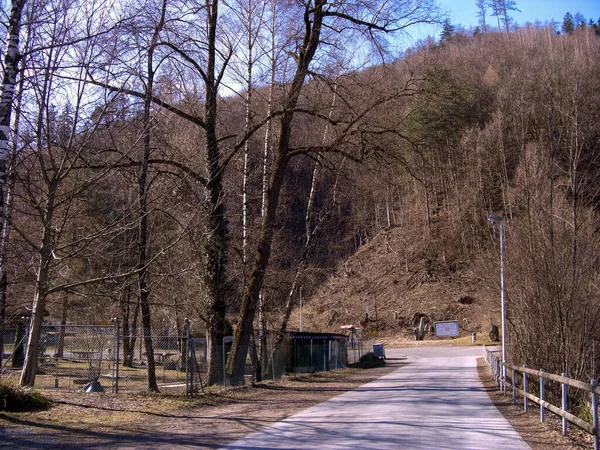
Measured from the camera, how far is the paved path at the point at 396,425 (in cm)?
962

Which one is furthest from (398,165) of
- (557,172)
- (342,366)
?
(342,366)

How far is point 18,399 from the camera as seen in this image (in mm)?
12281

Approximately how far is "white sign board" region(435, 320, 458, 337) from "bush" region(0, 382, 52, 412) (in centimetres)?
5704

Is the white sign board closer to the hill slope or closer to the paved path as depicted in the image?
the hill slope

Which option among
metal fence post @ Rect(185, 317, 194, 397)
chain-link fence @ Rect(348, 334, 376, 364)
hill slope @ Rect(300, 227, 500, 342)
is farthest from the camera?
hill slope @ Rect(300, 227, 500, 342)

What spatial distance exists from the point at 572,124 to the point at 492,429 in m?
9.43

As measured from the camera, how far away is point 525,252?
729 inches

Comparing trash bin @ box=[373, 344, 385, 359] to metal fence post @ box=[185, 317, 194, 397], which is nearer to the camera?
metal fence post @ box=[185, 317, 194, 397]

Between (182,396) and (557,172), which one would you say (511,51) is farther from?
(182,396)

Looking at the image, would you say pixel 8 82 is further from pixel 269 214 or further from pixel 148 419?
pixel 269 214

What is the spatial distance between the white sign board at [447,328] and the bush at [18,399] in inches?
2246

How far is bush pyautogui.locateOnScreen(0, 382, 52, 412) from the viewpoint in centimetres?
1204

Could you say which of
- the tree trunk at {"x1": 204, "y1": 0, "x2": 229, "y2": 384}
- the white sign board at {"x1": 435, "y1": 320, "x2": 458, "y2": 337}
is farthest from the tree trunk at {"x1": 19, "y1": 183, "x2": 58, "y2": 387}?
the white sign board at {"x1": 435, "y1": 320, "x2": 458, "y2": 337}

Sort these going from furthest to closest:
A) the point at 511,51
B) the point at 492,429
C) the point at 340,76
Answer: the point at 511,51, the point at 340,76, the point at 492,429
